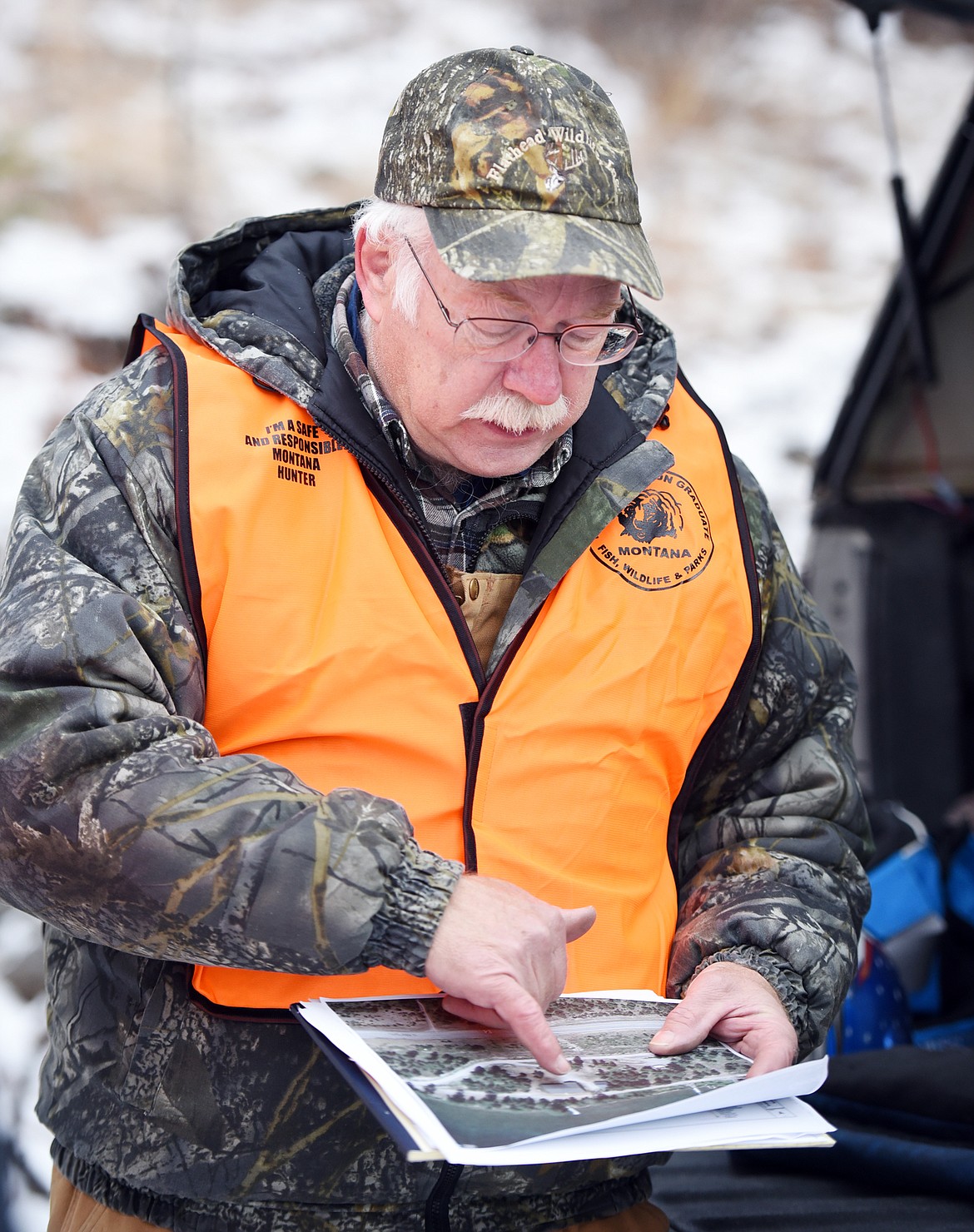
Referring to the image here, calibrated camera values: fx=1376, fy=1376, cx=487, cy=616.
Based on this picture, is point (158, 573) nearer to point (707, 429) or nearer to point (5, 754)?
point (5, 754)

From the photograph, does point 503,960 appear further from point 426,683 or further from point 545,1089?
point 426,683

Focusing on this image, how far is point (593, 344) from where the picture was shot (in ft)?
5.51

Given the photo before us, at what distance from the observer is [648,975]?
167 centimetres

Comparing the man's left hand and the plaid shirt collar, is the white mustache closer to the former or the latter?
the plaid shirt collar

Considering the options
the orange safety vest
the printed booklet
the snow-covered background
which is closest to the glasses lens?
the orange safety vest

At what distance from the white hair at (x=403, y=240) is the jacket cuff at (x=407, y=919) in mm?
671

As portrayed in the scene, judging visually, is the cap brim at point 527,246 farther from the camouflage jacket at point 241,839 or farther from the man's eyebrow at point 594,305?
the camouflage jacket at point 241,839

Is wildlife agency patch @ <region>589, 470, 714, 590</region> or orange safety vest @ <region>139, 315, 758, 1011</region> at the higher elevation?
wildlife agency patch @ <region>589, 470, 714, 590</region>

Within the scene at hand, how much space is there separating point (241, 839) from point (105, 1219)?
552 mm

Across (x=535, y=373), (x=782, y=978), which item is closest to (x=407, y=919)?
(x=782, y=978)

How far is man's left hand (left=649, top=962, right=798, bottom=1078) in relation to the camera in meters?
1.47

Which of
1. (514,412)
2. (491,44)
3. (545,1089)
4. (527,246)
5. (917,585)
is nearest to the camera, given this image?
(545,1089)

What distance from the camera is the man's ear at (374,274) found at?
5.51 feet

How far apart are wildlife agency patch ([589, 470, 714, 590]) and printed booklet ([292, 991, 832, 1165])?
565 millimetres
